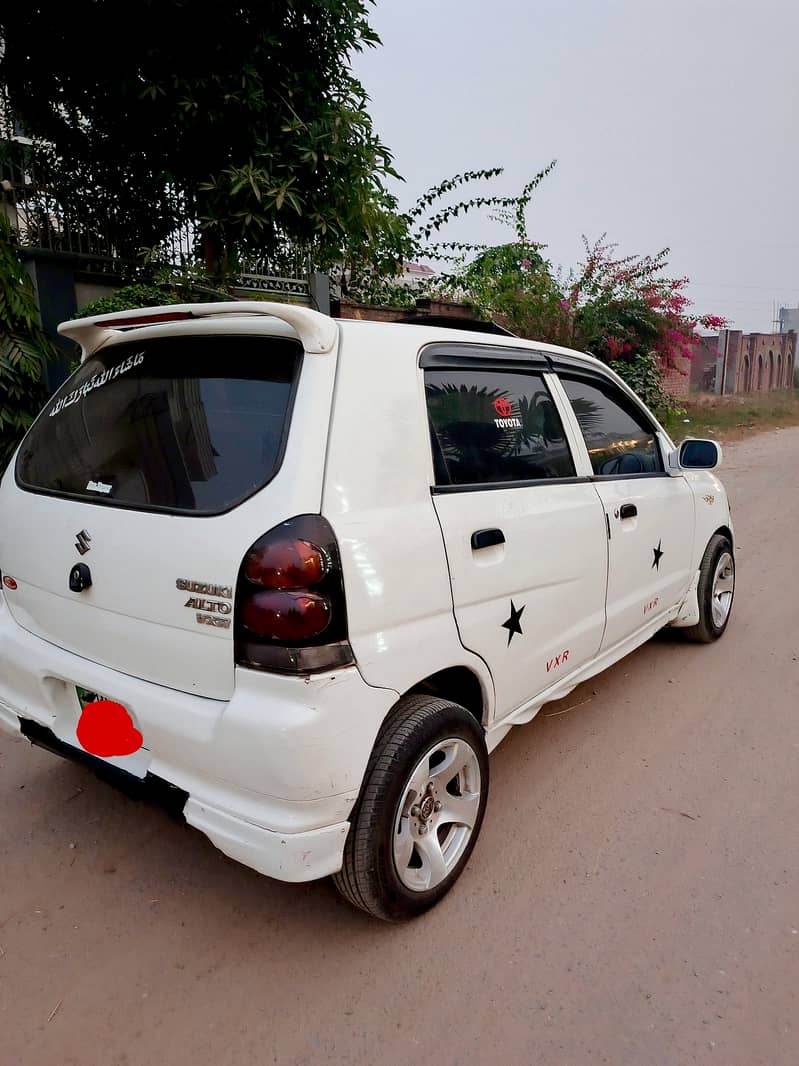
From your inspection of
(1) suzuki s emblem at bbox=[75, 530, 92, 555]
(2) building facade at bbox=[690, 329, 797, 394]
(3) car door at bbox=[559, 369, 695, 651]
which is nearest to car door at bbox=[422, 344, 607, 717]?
(3) car door at bbox=[559, 369, 695, 651]

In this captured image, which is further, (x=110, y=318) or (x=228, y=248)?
(x=228, y=248)

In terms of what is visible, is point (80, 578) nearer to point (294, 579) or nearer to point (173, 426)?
point (173, 426)

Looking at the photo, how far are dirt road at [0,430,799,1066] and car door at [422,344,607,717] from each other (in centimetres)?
57

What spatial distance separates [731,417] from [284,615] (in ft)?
62.6

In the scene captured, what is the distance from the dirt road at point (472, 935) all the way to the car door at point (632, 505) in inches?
26.9

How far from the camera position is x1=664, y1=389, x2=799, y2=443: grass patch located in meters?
15.0

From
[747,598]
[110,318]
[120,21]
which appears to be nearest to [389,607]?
[110,318]

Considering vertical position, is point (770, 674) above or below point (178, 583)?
below

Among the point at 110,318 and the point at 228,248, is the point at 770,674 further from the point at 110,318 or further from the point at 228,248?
the point at 228,248

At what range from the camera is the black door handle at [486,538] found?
227 cm

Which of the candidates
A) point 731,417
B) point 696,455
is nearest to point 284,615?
point 696,455

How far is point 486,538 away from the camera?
2311mm

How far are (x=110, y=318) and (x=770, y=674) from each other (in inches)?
146

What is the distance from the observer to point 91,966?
6.73ft
